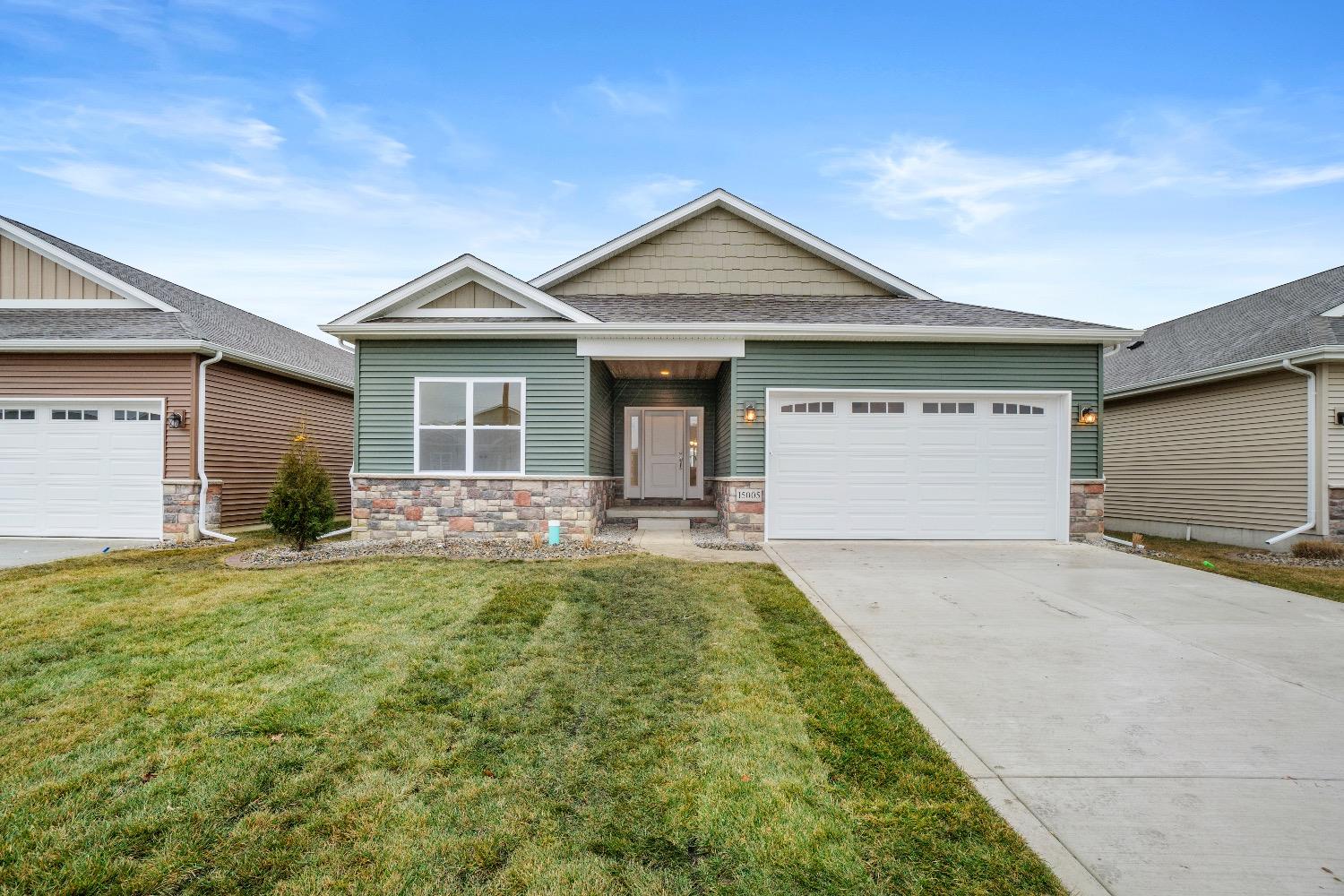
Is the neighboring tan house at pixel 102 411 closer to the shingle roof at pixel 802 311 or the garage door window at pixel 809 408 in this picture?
the shingle roof at pixel 802 311

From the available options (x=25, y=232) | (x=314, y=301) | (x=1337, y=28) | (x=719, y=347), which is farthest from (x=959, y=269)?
(x=314, y=301)

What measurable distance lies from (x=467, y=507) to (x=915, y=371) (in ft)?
24.1

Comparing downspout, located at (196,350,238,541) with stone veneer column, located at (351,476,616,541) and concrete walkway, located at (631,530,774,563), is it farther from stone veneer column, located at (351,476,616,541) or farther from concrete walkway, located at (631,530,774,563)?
concrete walkway, located at (631,530,774,563)

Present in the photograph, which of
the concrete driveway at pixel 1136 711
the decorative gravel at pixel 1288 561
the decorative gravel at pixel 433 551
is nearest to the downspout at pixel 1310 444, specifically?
the decorative gravel at pixel 1288 561

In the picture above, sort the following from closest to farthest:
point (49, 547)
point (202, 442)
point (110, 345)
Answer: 1. point (49, 547)
2. point (110, 345)
3. point (202, 442)

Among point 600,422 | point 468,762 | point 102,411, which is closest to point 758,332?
point 600,422

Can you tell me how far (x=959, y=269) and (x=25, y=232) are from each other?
2384 centimetres

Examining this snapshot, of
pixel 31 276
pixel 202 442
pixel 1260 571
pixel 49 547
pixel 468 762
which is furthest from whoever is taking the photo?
pixel 31 276

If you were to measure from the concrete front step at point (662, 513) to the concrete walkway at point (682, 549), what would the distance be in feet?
1.88

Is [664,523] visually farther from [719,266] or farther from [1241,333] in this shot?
[1241,333]

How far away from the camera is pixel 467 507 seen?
9586mm

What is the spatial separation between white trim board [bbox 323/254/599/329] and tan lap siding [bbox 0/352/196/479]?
9.79 feet

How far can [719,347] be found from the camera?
9648 millimetres

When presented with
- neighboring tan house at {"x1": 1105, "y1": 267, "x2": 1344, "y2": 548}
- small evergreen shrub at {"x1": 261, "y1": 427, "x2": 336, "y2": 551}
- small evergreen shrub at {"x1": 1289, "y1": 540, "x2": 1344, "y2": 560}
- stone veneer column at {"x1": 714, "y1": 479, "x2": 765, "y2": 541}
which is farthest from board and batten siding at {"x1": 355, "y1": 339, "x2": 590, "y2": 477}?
neighboring tan house at {"x1": 1105, "y1": 267, "x2": 1344, "y2": 548}
